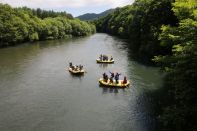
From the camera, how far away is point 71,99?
126 feet

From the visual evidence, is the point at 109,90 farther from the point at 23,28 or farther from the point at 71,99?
the point at 23,28

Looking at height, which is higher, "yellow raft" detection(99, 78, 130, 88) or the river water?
"yellow raft" detection(99, 78, 130, 88)

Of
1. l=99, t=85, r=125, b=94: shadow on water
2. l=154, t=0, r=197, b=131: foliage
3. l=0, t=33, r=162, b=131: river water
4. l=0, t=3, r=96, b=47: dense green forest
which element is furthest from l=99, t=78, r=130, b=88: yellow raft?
l=0, t=3, r=96, b=47: dense green forest

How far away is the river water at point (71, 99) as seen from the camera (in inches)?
1201

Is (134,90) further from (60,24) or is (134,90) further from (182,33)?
(60,24)

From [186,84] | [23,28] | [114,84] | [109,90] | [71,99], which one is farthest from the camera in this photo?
[23,28]

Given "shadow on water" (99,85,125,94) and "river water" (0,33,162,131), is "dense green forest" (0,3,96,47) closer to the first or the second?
"river water" (0,33,162,131)

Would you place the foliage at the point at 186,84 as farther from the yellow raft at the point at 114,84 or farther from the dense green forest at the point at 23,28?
the dense green forest at the point at 23,28

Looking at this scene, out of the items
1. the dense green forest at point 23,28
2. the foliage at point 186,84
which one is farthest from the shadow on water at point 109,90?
the dense green forest at point 23,28

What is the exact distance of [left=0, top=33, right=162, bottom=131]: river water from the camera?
3050cm

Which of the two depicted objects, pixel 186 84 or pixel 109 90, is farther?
pixel 109 90

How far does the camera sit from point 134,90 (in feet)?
139

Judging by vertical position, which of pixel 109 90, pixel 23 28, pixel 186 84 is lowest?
pixel 109 90

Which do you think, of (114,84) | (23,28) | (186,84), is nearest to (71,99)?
(114,84)
